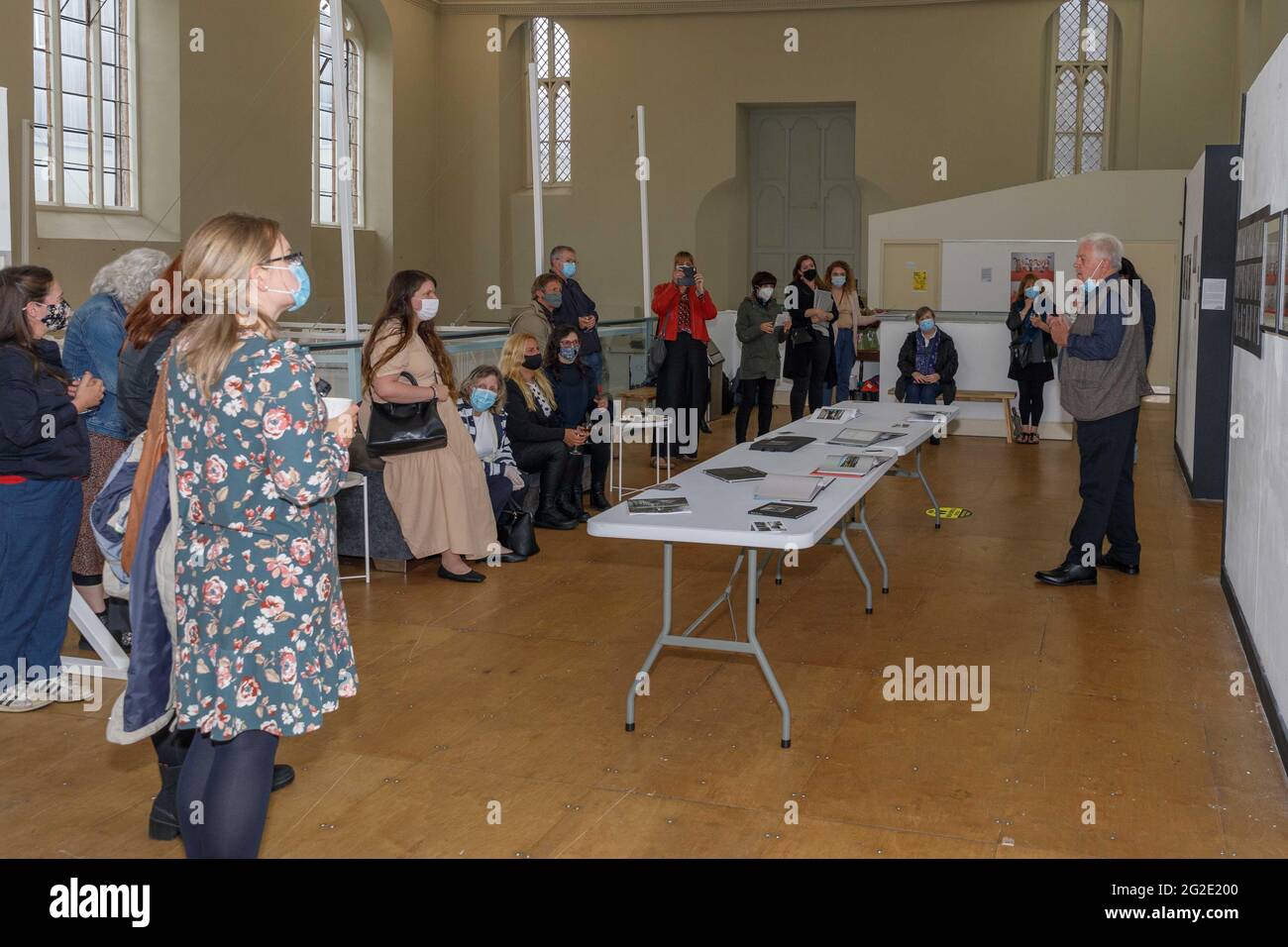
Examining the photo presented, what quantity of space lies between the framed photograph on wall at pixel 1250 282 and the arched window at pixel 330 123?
11412 millimetres

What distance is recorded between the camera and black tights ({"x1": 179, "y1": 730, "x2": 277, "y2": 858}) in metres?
2.65

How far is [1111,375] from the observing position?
6.05m

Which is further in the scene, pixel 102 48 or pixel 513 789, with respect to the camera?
pixel 102 48

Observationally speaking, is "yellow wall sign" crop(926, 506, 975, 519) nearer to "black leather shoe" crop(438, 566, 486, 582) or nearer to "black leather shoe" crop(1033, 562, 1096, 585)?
"black leather shoe" crop(1033, 562, 1096, 585)

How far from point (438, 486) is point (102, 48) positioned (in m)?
8.85

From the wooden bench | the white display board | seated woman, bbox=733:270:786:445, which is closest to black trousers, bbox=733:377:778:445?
seated woman, bbox=733:270:786:445

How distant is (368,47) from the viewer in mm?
17469

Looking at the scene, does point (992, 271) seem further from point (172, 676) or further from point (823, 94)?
point (172, 676)

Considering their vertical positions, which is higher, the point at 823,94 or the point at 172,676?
the point at 823,94

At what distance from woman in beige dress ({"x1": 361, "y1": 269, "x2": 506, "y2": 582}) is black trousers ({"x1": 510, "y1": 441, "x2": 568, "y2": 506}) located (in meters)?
0.77

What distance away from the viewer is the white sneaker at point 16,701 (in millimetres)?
4551

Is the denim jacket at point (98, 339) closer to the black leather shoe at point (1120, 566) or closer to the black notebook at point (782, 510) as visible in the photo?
the black notebook at point (782, 510)

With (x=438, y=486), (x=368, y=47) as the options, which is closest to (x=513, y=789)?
(x=438, y=486)

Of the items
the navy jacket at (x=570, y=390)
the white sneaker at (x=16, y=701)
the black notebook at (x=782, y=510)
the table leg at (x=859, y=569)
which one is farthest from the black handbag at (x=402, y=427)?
the black notebook at (x=782, y=510)
